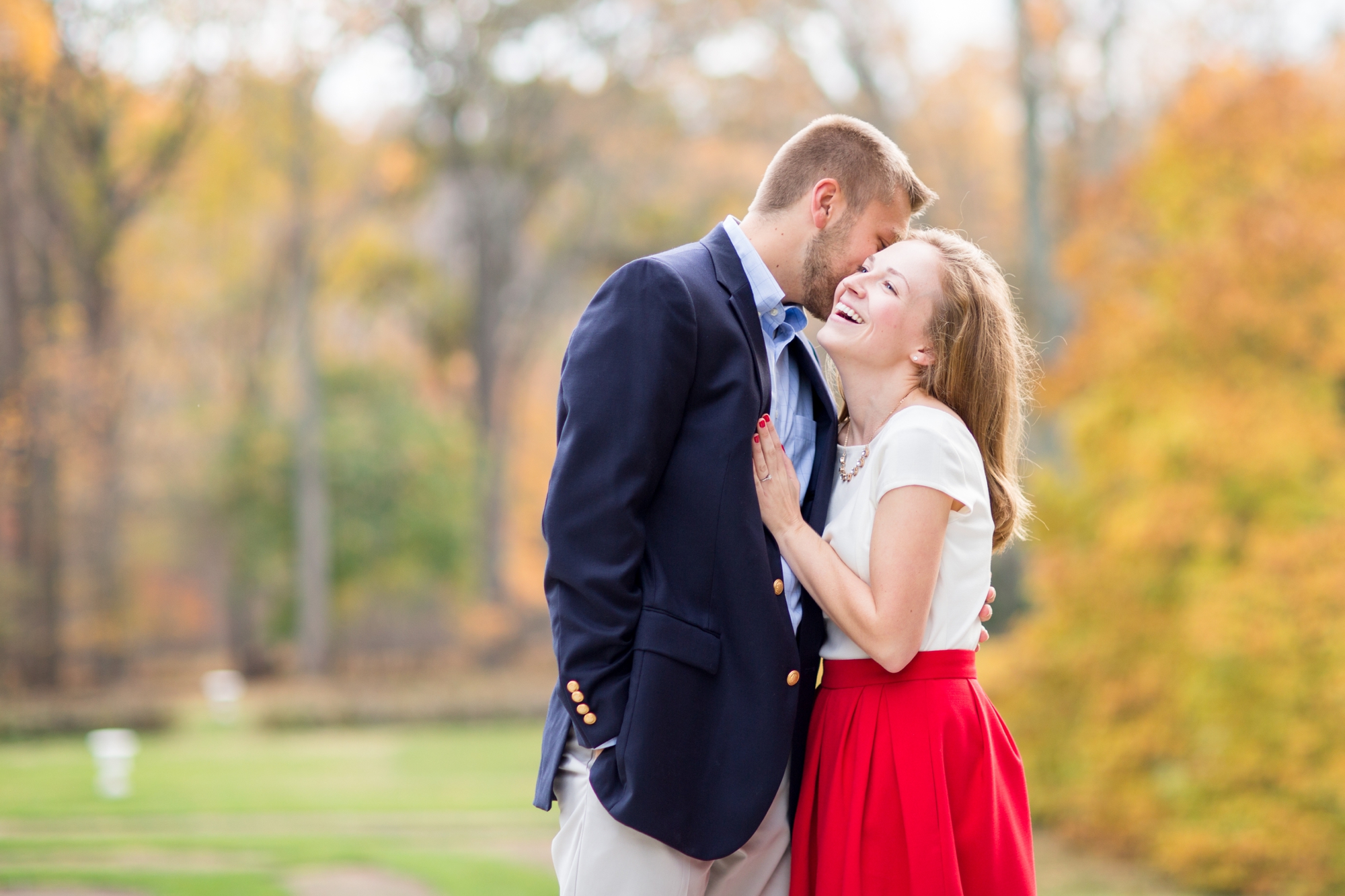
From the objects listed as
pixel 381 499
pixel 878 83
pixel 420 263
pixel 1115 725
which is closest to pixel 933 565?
pixel 1115 725

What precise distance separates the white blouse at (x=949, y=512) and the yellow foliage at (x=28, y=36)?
13.7 metres

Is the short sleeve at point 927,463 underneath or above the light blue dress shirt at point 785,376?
underneath

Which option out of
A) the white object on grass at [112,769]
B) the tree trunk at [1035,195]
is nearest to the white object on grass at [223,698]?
the white object on grass at [112,769]

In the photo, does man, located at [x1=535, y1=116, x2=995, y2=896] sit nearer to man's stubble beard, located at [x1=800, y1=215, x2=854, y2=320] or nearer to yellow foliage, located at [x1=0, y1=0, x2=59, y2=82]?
man's stubble beard, located at [x1=800, y1=215, x2=854, y2=320]

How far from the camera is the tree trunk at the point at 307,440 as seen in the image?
19.7 m

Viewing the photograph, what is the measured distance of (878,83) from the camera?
1590 cm

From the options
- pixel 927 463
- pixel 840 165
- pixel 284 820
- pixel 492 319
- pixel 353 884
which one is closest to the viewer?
pixel 927 463

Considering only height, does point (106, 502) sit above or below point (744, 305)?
below

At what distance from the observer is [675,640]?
2135mm

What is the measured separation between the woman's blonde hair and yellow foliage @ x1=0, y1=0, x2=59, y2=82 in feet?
44.7

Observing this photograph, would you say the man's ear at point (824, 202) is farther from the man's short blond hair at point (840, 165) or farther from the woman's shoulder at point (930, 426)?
the woman's shoulder at point (930, 426)

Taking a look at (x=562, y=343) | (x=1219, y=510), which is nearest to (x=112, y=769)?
(x=1219, y=510)

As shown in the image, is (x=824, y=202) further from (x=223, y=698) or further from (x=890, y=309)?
(x=223, y=698)

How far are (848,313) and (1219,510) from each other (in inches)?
232
